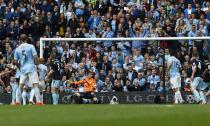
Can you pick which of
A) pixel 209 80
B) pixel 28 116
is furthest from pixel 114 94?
pixel 28 116

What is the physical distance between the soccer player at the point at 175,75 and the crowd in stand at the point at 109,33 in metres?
0.27

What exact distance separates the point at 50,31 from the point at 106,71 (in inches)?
211

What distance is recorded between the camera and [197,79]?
79.2 ft

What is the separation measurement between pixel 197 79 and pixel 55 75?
4.75 metres

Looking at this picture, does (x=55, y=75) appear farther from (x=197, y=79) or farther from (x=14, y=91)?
(x=197, y=79)

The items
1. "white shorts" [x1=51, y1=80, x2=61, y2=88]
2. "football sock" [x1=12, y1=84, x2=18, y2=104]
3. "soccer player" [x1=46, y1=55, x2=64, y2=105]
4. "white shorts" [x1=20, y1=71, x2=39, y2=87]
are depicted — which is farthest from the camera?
"white shorts" [x1=51, y1=80, x2=61, y2=88]

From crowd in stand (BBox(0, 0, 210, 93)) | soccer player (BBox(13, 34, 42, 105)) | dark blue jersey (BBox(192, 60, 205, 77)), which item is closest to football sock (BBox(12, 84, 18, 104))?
crowd in stand (BBox(0, 0, 210, 93))

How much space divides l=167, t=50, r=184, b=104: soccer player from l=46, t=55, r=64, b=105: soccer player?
3.70 meters

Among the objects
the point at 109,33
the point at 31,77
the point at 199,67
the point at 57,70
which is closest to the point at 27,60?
the point at 31,77

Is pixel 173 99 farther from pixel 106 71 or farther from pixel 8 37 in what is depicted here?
pixel 8 37

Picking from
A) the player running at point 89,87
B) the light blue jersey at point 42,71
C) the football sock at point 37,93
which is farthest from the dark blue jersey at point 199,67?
the football sock at point 37,93

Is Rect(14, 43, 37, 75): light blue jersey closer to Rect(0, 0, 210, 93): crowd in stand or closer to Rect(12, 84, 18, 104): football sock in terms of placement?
Rect(12, 84, 18, 104): football sock

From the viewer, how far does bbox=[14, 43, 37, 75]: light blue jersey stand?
805 inches

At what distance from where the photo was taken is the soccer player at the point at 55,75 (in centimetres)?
2495
